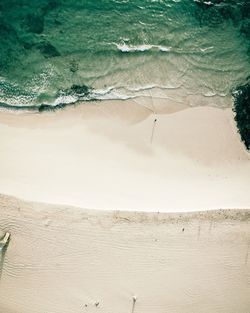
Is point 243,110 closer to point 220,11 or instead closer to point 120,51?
point 220,11

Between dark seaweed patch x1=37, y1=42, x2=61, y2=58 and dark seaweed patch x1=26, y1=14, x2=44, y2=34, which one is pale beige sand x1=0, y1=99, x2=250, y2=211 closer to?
dark seaweed patch x1=37, y1=42, x2=61, y2=58

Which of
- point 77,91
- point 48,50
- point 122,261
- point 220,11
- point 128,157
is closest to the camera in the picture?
point 122,261

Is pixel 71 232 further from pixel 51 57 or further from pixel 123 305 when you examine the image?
pixel 51 57

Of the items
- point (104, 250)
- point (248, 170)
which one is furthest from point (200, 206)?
point (104, 250)

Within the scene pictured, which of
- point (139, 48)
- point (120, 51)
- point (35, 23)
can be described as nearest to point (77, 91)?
point (120, 51)

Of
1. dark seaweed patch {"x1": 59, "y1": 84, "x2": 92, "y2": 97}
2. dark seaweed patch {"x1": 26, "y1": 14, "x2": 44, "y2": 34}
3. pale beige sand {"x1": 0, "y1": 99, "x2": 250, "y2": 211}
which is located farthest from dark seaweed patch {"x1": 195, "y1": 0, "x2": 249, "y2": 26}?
dark seaweed patch {"x1": 26, "y1": 14, "x2": 44, "y2": 34}

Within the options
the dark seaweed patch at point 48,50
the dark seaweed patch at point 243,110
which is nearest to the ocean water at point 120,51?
the dark seaweed patch at point 48,50
